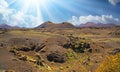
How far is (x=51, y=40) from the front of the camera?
7638 centimetres

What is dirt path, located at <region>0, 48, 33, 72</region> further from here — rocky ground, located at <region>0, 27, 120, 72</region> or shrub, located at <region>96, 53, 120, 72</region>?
shrub, located at <region>96, 53, 120, 72</region>

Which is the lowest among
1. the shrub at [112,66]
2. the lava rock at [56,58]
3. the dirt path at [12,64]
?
the lava rock at [56,58]

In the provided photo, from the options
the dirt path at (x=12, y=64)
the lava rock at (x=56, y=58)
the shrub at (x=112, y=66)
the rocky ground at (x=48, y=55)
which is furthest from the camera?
the lava rock at (x=56, y=58)

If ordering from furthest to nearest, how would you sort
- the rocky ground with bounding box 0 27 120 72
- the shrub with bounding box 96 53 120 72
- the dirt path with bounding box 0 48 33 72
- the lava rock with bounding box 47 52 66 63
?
the lava rock with bounding box 47 52 66 63 < the rocky ground with bounding box 0 27 120 72 < the dirt path with bounding box 0 48 33 72 < the shrub with bounding box 96 53 120 72

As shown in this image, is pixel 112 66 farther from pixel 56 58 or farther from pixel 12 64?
pixel 56 58

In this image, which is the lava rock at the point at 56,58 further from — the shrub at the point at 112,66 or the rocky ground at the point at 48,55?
the shrub at the point at 112,66

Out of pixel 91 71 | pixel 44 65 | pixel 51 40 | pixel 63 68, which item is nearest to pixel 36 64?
pixel 44 65

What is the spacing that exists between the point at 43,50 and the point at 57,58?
516 centimetres

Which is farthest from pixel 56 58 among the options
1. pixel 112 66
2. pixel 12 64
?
pixel 112 66

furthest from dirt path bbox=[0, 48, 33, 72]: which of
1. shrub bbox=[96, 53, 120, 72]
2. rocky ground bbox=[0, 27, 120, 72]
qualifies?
shrub bbox=[96, 53, 120, 72]

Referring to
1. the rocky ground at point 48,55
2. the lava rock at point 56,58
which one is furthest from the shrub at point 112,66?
the lava rock at point 56,58

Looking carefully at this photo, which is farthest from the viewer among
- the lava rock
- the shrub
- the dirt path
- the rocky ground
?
the lava rock

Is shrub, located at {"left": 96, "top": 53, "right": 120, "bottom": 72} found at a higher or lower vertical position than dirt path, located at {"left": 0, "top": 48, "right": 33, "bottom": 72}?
higher

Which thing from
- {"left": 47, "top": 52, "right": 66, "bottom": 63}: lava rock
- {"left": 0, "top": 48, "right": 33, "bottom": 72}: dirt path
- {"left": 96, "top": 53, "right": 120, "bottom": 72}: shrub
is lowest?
{"left": 47, "top": 52, "right": 66, "bottom": 63}: lava rock
